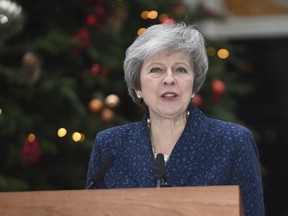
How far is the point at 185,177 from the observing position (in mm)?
2703

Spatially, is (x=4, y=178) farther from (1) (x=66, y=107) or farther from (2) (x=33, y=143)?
(1) (x=66, y=107)

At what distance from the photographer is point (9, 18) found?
163 inches

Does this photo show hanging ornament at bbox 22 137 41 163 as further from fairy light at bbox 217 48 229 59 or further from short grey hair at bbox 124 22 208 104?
fairy light at bbox 217 48 229 59

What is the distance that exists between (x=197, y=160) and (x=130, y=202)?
45 centimetres

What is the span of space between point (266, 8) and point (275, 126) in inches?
38.0

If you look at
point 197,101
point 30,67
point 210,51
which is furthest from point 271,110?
point 30,67

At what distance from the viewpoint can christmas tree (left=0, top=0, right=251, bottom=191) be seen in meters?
4.43

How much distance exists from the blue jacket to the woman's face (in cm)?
9

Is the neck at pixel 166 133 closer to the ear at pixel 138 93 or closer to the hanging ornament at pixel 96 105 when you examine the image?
the ear at pixel 138 93

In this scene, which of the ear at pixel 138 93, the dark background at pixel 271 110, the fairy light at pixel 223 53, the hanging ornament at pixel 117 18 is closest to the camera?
the ear at pixel 138 93

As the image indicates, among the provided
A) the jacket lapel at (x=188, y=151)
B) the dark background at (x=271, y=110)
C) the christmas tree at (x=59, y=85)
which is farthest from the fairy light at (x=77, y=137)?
the dark background at (x=271, y=110)

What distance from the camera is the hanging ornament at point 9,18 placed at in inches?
163

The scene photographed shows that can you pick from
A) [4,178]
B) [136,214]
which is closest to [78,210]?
[136,214]

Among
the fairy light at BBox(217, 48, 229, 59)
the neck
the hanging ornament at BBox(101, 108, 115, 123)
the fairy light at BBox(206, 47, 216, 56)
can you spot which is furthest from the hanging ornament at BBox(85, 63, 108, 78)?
the neck
